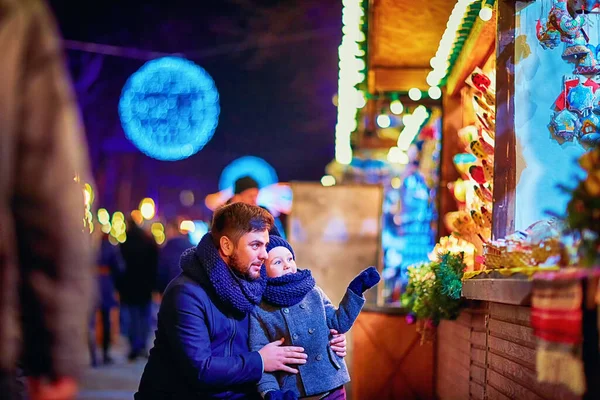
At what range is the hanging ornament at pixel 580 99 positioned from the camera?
16.8ft

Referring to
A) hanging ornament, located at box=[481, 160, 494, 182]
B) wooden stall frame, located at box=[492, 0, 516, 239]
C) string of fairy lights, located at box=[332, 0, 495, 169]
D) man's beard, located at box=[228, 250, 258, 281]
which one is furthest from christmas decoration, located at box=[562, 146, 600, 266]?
string of fairy lights, located at box=[332, 0, 495, 169]

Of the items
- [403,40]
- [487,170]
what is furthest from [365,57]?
[487,170]

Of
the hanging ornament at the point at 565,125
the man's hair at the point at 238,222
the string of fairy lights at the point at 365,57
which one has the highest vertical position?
the string of fairy lights at the point at 365,57

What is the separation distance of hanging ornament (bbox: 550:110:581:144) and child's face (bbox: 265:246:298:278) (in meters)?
2.19

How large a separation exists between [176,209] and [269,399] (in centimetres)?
5188

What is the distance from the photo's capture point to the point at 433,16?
24.8 ft

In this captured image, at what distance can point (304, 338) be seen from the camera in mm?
4008

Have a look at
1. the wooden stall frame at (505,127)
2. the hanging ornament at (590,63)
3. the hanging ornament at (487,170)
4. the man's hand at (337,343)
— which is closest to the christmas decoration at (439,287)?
the hanging ornament at (487,170)

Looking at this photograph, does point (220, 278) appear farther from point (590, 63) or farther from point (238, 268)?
point (590, 63)

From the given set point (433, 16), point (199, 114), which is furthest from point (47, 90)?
point (199, 114)

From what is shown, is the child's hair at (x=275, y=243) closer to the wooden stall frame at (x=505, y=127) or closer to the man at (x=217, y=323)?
the man at (x=217, y=323)

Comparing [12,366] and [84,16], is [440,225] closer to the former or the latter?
[12,366]

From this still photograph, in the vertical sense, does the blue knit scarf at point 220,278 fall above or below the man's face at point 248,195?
below

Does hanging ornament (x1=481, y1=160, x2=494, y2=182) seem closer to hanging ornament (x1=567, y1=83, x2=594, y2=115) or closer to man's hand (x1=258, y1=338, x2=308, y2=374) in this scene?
hanging ornament (x1=567, y1=83, x2=594, y2=115)
